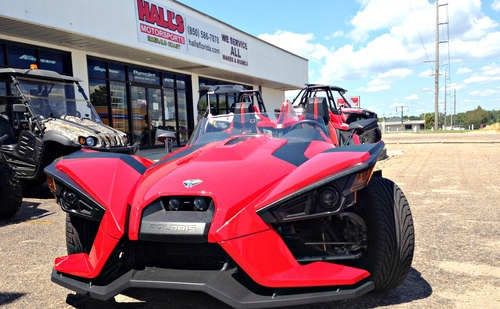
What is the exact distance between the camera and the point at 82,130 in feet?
19.4

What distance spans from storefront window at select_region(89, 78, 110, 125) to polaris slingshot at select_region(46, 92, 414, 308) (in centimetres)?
889

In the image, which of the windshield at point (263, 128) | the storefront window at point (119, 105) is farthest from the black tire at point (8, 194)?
the storefront window at point (119, 105)

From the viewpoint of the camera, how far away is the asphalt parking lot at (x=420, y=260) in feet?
7.50

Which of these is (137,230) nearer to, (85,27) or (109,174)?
(109,174)

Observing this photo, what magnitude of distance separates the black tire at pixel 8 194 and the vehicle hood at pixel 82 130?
4.23ft

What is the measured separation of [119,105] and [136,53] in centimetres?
177

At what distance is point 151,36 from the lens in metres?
10.8

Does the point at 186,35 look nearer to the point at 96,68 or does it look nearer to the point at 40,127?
the point at 96,68

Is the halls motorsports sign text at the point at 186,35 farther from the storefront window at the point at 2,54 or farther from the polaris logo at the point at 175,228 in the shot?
the polaris logo at the point at 175,228

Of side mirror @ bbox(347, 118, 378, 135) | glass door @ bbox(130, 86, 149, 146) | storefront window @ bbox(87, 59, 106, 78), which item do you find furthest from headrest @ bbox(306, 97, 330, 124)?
glass door @ bbox(130, 86, 149, 146)

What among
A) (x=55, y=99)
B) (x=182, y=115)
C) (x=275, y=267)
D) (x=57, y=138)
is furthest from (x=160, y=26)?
(x=275, y=267)

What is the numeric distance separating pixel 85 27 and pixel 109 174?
7798 mm

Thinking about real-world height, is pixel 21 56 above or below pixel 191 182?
above

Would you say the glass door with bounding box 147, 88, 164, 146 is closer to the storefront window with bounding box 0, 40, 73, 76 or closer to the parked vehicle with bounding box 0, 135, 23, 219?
the storefront window with bounding box 0, 40, 73, 76
